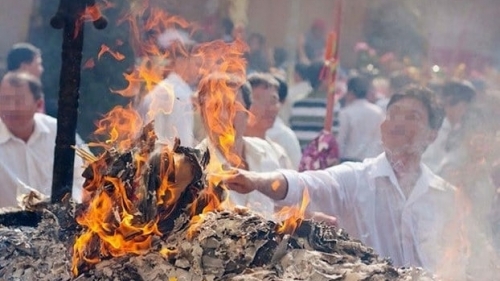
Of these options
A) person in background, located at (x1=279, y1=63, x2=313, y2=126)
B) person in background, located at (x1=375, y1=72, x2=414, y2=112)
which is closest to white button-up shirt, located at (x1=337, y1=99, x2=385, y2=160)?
person in background, located at (x1=375, y1=72, x2=414, y2=112)

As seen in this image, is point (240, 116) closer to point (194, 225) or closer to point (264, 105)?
point (264, 105)

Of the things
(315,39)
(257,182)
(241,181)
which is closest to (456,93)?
(257,182)

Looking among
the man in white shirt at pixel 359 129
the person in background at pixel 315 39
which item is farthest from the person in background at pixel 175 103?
the person in background at pixel 315 39

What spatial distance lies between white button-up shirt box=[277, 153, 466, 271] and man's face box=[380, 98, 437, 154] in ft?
0.40

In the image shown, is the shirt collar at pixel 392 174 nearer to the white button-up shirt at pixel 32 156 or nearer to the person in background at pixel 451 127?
the white button-up shirt at pixel 32 156

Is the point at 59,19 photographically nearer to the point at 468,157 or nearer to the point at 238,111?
the point at 238,111

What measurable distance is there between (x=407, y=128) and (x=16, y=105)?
104 inches

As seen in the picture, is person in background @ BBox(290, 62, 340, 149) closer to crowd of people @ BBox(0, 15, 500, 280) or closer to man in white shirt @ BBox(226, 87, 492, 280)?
crowd of people @ BBox(0, 15, 500, 280)

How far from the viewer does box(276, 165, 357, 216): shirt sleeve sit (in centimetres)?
534

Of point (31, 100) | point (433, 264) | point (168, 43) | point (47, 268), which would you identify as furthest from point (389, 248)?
point (168, 43)

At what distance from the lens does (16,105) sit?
643 centimetres

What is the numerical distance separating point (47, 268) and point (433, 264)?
2259 mm

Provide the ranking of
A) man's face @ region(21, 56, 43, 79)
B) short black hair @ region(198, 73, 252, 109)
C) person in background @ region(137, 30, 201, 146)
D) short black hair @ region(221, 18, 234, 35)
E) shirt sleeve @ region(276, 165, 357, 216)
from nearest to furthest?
short black hair @ region(198, 73, 252, 109), shirt sleeve @ region(276, 165, 357, 216), person in background @ region(137, 30, 201, 146), man's face @ region(21, 56, 43, 79), short black hair @ region(221, 18, 234, 35)

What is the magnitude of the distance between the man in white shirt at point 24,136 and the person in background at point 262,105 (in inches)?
62.9
